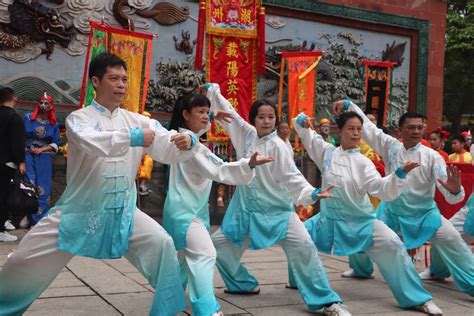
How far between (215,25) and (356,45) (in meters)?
5.20

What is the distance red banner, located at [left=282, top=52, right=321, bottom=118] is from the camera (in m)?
9.30

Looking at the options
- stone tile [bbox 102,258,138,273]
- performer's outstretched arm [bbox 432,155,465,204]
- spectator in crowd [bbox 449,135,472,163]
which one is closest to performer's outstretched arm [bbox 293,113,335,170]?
performer's outstretched arm [bbox 432,155,465,204]

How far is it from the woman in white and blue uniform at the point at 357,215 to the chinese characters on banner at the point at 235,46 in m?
2.76

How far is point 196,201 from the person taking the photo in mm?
3881

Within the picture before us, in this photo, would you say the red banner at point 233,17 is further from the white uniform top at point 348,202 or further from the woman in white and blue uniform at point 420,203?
the white uniform top at point 348,202

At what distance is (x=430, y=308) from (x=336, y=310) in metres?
0.70

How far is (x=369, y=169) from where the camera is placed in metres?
4.52

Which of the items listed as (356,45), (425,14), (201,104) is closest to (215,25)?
(201,104)

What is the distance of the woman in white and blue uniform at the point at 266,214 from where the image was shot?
4094mm

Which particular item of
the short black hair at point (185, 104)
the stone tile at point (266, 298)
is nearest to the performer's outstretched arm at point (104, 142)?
the short black hair at point (185, 104)

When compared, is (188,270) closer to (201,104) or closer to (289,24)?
(201,104)

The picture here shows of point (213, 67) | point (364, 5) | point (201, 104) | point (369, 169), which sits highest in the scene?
point (364, 5)

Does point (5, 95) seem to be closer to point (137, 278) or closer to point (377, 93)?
point (137, 278)

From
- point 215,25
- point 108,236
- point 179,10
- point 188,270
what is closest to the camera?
point 108,236
